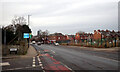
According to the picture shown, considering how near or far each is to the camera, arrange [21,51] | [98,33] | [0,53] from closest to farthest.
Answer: [0,53]
[21,51]
[98,33]

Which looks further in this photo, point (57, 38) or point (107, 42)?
point (57, 38)

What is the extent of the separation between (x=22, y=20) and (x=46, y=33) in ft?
249

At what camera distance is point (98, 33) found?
79.4m

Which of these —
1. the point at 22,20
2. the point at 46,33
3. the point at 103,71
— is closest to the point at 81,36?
the point at 46,33

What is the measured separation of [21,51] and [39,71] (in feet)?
36.3

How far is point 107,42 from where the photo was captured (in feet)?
102

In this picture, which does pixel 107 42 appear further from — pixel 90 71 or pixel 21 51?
pixel 90 71

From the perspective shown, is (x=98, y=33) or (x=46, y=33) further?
(x=46, y=33)

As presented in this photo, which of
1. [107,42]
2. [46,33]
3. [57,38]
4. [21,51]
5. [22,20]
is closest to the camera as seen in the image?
[21,51]

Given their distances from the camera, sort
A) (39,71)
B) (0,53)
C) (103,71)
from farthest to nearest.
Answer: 1. (0,53)
2. (39,71)
3. (103,71)

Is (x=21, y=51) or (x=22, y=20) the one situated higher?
(x=22, y=20)

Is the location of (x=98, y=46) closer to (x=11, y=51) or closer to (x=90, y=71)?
(x=11, y=51)

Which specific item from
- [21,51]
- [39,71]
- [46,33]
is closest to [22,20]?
[21,51]

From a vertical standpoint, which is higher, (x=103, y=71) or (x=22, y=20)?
(x=22, y=20)
